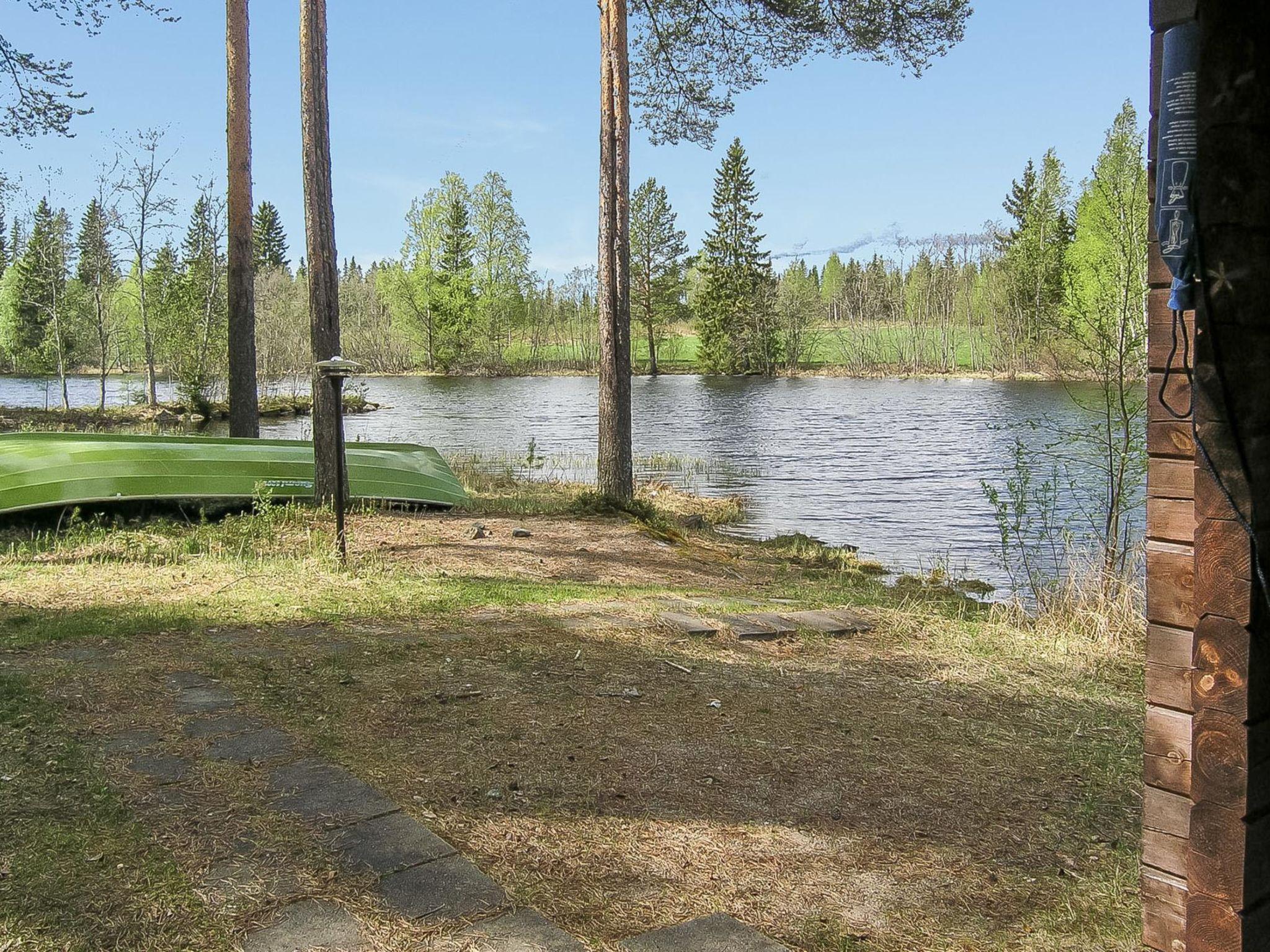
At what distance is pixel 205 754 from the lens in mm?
3467

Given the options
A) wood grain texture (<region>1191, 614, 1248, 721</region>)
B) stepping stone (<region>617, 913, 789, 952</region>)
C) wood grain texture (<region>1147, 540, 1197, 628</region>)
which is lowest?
stepping stone (<region>617, 913, 789, 952</region>)

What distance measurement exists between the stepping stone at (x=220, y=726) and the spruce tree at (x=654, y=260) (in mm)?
58642

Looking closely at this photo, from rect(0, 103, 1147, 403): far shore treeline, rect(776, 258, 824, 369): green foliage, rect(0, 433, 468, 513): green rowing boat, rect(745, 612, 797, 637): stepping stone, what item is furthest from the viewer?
rect(776, 258, 824, 369): green foliage

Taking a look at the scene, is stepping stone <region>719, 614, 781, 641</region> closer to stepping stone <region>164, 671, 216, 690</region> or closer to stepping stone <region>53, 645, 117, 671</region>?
stepping stone <region>164, 671, 216, 690</region>

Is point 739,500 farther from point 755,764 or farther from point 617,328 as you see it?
point 755,764

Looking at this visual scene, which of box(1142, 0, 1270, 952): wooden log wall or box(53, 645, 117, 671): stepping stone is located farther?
box(53, 645, 117, 671): stepping stone

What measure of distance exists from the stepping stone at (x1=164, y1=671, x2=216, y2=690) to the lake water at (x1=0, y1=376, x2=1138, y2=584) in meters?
5.87

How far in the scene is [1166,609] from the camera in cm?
186

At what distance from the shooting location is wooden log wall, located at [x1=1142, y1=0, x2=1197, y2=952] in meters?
1.78

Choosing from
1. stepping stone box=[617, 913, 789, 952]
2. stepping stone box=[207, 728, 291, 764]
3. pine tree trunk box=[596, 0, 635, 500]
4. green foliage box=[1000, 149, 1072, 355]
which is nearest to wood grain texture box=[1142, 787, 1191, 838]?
stepping stone box=[617, 913, 789, 952]

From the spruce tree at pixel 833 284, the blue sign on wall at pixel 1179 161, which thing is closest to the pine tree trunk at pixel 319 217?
the blue sign on wall at pixel 1179 161

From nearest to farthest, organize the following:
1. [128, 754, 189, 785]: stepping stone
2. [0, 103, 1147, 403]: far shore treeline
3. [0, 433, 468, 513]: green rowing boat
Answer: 1. [128, 754, 189, 785]: stepping stone
2. [0, 433, 468, 513]: green rowing boat
3. [0, 103, 1147, 403]: far shore treeline

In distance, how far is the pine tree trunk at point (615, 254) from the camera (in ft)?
33.3

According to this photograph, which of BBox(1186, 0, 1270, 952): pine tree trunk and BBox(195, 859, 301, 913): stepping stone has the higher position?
BBox(1186, 0, 1270, 952): pine tree trunk
